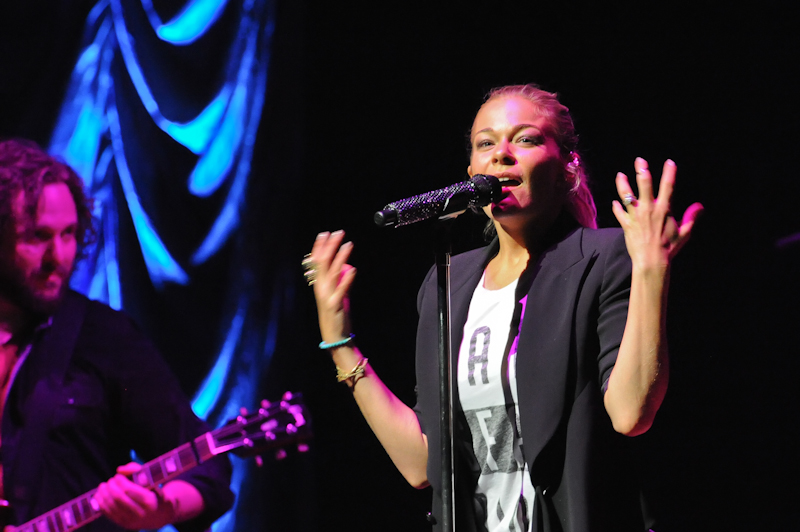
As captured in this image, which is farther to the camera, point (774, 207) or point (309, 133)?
point (309, 133)

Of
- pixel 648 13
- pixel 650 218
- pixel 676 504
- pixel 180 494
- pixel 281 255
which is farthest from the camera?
pixel 281 255

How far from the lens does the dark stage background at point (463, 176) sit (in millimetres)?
2715

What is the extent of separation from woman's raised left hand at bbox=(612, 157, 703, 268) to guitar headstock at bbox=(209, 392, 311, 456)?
45.9 inches

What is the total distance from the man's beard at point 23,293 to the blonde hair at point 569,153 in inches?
57.3

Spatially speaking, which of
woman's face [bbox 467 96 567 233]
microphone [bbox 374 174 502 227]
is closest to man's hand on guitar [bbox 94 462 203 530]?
microphone [bbox 374 174 502 227]

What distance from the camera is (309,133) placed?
373 centimetres

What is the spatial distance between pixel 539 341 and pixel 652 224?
1.34ft

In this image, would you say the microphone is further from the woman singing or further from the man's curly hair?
the man's curly hair

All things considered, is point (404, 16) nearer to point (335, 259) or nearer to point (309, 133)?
point (309, 133)

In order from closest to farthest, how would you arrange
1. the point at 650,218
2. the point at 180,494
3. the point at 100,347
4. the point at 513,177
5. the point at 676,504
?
1. the point at 650,218
2. the point at 513,177
3. the point at 180,494
4. the point at 100,347
5. the point at 676,504

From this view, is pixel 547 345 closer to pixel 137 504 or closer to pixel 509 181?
pixel 509 181

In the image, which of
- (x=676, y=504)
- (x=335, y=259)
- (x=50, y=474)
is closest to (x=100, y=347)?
(x=50, y=474)

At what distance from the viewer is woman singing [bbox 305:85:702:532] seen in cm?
151

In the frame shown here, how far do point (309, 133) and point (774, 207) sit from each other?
6.64ft
